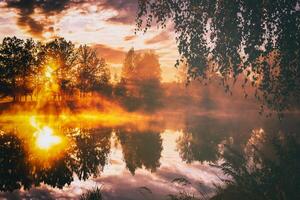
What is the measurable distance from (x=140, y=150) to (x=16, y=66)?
227ft

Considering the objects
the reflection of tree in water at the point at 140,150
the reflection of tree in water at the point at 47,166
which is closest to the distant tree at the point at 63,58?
the reflection of tree in water at the point at 140,150

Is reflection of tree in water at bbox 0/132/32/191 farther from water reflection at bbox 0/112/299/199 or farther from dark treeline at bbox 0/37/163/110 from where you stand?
dark treeline at bbox 0/37/163/110

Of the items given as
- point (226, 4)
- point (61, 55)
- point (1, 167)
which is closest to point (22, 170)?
point (1, 167)

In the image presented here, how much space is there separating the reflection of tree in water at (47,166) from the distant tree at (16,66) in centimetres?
6320

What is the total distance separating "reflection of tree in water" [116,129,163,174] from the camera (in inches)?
1011

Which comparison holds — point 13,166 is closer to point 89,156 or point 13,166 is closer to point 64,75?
point 89,156

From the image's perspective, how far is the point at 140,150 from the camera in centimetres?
3206

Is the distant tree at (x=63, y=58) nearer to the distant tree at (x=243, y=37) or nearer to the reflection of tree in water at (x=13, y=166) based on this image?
the reflection of tree in water at (x=13, y=166)

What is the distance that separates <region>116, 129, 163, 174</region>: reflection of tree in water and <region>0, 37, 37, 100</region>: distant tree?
56.2 m

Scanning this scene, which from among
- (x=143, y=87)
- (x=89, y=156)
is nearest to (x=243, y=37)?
(x=89, y=156)

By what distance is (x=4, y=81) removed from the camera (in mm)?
88938

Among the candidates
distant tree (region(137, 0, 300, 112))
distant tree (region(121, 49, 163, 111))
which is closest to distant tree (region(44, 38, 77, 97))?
distant tree (region(121, 49, 163, 111))

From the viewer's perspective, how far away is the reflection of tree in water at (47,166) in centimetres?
1872

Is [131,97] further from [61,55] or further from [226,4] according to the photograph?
[226,4]
